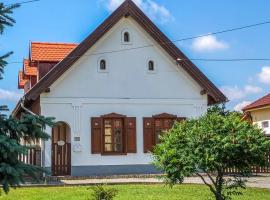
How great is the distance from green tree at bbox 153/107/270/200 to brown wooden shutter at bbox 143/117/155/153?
44.7ft

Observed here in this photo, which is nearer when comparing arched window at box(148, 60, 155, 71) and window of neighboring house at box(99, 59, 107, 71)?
window of neighboring house at box(99, 59, 107, 71)

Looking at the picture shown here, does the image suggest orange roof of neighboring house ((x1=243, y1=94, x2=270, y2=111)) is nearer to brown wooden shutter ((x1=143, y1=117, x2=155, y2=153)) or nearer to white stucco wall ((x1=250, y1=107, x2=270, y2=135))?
white stucco wall ((x1=250, y1=107, x2=270, y2=135))

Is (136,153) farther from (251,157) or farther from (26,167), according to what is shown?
(26,167)

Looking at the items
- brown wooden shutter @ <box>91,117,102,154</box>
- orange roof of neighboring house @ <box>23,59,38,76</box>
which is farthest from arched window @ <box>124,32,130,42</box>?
orange roof of neighboring house @ <box>23,59,38,76</box>

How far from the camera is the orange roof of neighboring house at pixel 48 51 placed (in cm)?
2503

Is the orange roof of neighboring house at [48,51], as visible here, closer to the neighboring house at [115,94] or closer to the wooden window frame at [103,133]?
the neighboring house at [115,94]

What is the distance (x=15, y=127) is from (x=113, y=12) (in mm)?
17791

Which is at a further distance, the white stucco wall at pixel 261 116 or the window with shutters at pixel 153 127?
the white stucco wall at pixel 261 116

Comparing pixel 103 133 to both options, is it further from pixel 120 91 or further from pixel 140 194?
pixel 140 194

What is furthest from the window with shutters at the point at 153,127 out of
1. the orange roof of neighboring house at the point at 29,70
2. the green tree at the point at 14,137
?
the green tree at the point at 14,137

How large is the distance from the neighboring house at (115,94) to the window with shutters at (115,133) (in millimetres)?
44

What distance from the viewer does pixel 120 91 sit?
24703mm

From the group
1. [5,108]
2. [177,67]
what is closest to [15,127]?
[5,108]

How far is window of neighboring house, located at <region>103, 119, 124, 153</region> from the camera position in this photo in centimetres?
2444
